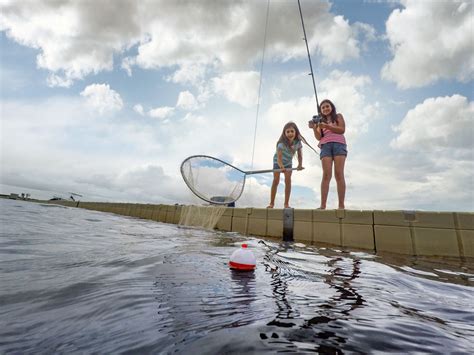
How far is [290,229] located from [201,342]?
5.39m

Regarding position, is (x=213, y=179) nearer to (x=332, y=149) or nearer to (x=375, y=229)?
(x=332, y=149)

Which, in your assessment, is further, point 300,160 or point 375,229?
point 300,160

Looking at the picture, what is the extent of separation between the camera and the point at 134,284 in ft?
6.24

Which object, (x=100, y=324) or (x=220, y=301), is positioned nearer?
(x=100, y=324)

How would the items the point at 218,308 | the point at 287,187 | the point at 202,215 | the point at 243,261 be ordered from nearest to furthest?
1. the point at 218,308
2. the point at 243,261
3. the point at 287,187
4. the point at 202,215

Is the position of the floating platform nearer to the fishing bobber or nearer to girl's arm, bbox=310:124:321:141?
girl's arm, bbox=310:124:321:141

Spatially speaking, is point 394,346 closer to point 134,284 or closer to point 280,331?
point 280,331

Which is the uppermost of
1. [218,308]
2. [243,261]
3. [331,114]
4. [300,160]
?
[331,114]

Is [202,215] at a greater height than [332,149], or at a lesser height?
lesser

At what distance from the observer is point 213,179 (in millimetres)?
8656

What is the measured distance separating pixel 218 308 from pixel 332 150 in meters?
5.27

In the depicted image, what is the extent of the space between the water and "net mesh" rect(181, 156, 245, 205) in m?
5.86

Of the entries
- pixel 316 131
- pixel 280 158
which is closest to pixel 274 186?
pixel 280 158

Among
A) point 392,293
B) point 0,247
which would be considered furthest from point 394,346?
point 0,247
